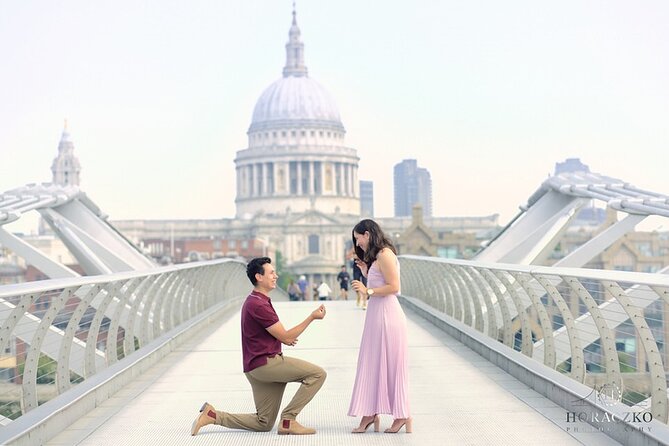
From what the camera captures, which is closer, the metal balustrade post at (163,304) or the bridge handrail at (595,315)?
the bridge handrail at (595,315)

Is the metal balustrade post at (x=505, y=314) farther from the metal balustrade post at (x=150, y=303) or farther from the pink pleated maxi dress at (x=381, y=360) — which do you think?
the pink pleated maxi dress at (x=381, y=360)

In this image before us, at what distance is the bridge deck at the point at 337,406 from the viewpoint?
9.17m

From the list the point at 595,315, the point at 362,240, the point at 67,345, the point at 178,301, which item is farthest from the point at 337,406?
the point at 178,301

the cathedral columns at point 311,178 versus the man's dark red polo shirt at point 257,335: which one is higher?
the cathedral columns at point 311,178

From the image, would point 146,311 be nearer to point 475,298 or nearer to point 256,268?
point 475,298

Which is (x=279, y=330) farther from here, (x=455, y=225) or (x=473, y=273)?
(x=455, y=225)

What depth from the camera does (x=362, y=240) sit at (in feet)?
31.4

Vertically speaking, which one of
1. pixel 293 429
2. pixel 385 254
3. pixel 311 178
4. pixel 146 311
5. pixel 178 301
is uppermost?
pixel 311 178

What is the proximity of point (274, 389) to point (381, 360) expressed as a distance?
2.67 feet

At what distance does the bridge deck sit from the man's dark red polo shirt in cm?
57

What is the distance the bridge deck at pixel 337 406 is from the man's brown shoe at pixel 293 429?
0.23ft

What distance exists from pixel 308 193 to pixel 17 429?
187506mm

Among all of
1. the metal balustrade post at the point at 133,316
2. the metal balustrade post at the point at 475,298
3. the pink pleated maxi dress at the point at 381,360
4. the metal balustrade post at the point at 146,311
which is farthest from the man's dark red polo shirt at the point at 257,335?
the metal balustrade post at the point at 475,298

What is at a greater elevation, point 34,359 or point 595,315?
point 595,315
